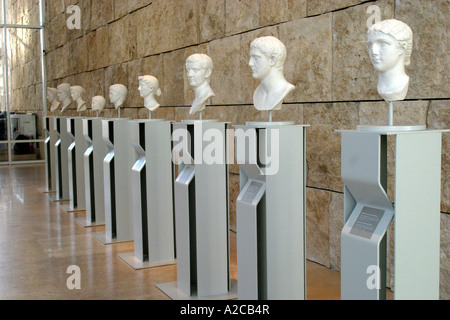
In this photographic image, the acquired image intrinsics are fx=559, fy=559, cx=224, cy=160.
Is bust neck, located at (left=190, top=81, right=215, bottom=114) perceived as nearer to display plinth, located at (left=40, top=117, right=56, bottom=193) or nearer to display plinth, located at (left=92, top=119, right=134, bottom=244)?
display plinth, located at (left=92, top=119, right=134, bottom=244)

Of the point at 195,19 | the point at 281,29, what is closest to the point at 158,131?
the point at 281,29

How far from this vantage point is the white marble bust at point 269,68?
4.28 meters

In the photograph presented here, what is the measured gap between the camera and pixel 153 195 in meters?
5.88

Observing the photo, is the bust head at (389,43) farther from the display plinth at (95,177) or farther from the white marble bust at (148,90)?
the display plinth at (95,177)

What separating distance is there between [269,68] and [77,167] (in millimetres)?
5380

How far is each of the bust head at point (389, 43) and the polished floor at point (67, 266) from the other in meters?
2.27

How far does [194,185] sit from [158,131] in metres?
1.14

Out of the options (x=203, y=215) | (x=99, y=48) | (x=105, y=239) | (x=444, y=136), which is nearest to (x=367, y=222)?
(x=444, y=136)

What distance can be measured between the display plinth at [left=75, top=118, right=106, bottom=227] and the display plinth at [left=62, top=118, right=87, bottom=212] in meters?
1.05

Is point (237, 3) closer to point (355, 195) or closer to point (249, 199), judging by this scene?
point (249, 199)

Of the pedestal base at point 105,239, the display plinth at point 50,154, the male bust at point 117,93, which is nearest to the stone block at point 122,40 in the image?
the display plinth at point 50,154

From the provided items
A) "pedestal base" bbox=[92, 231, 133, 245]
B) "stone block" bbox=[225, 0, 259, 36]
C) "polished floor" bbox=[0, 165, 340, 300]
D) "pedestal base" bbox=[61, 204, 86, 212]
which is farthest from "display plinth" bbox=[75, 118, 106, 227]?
"stone block" bbox=[225, 0, 259, 36]

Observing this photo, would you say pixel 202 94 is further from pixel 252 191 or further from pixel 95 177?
pixel 95 177

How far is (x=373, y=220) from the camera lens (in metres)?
3.20
